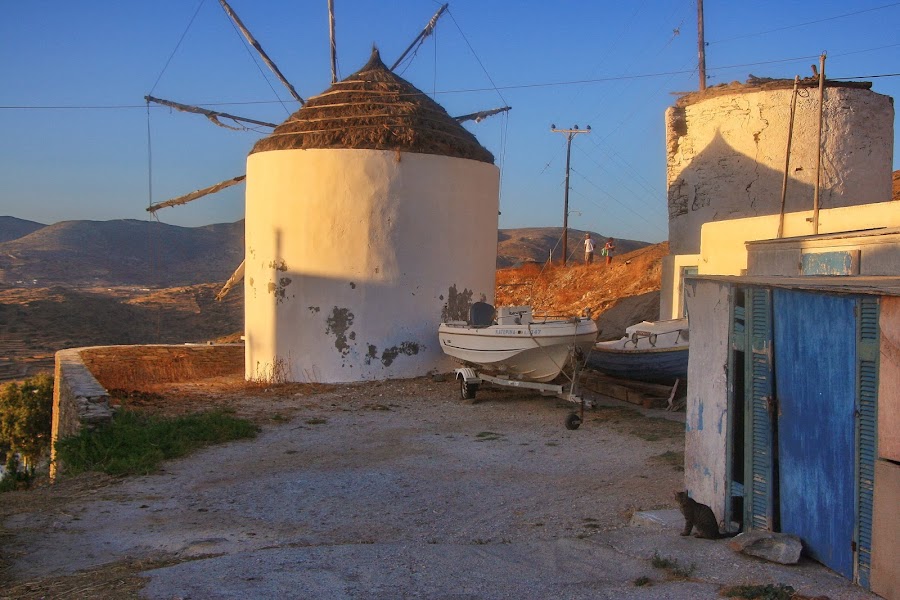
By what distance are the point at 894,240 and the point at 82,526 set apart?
9658mm

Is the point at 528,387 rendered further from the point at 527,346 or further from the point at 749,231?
the point at 749,231

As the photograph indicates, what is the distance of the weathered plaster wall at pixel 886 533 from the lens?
4.50 meters

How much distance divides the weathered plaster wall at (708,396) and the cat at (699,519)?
182 millimetres

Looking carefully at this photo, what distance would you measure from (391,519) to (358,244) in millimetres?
9141

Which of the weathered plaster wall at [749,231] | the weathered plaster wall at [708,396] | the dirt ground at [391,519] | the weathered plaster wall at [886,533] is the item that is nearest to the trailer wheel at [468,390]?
the dirt ground at [391,519]

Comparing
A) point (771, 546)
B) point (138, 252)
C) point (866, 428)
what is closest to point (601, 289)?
point (771, 546)

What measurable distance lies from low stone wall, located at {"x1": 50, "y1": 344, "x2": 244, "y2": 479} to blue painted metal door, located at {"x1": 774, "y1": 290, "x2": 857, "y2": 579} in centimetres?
1119

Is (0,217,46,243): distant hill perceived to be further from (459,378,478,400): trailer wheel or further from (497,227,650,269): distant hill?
(459,378,478,400): trailer wheel

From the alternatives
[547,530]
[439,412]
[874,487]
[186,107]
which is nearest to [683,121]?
[439,412]

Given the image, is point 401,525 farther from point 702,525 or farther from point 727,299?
point 727,299

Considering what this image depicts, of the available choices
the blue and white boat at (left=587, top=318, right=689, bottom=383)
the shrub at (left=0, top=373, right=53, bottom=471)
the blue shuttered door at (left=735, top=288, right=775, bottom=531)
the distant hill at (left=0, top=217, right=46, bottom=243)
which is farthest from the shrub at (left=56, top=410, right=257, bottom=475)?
the distant hill at (left=0, top=217, right=46, bottom=243)

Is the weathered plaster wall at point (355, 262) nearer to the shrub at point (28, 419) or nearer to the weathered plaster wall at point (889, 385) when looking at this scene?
the shrub at point (28, 419)

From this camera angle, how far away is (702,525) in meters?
5.87

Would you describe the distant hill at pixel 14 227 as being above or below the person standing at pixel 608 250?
above
